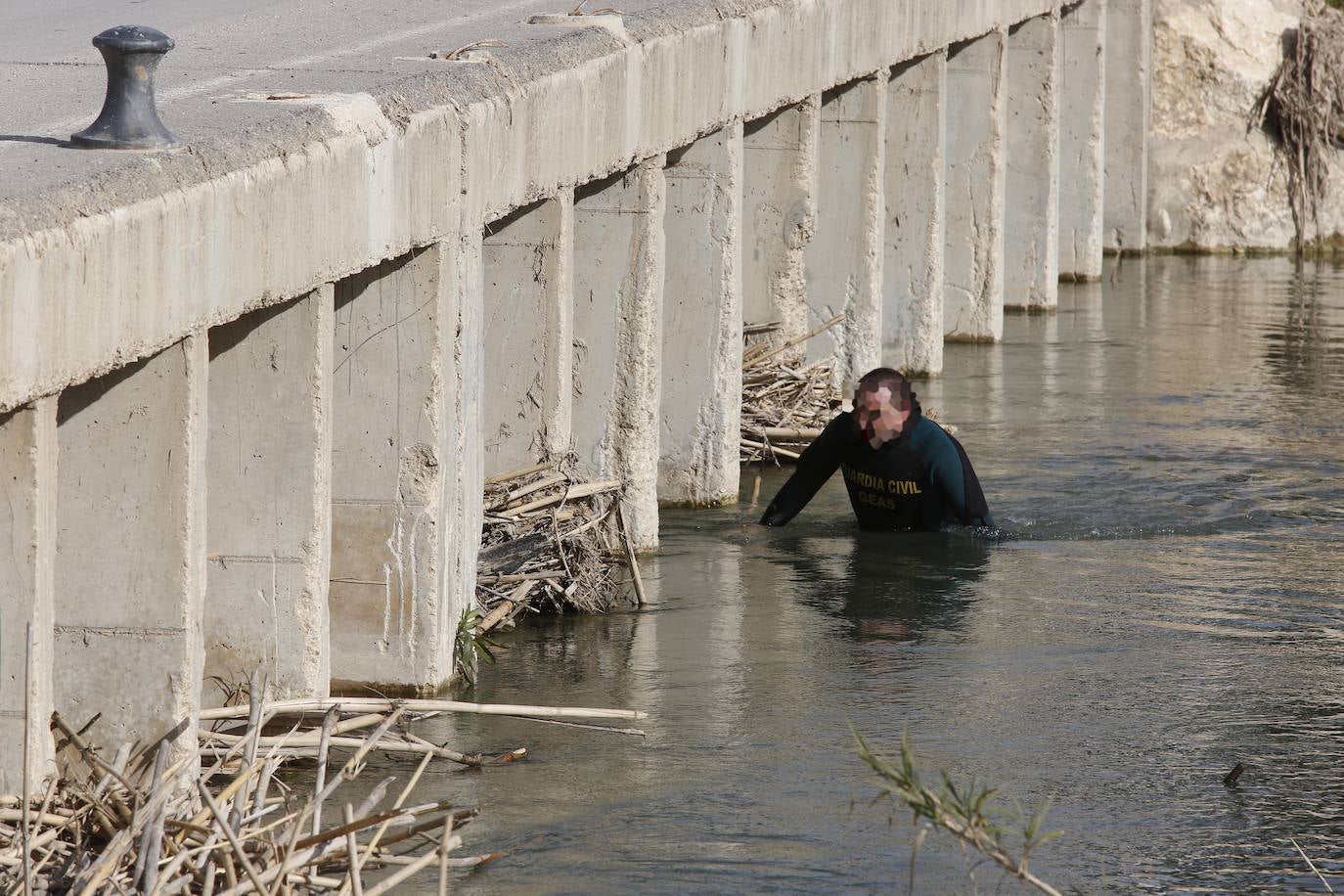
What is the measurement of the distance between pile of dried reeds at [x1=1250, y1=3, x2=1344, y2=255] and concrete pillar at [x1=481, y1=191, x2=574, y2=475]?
1643 cm

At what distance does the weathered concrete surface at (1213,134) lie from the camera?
24344 mm

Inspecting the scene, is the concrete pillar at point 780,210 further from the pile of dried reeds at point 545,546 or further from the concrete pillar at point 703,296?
the pile of dried reeds at point 545,546

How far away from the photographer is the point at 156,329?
19.3ft

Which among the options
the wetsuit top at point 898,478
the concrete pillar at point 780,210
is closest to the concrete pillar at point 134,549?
the wetsuit top at point 898,478

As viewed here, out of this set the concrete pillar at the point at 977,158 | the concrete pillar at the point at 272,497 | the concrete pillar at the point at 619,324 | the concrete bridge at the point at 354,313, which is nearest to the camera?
the concrete bridge at the point at 354,313

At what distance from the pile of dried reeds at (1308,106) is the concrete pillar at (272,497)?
1884 centimetres

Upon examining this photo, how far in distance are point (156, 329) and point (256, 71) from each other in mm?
2543

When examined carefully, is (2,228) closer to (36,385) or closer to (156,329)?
(36,385)

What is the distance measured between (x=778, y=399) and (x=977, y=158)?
15.3 feet

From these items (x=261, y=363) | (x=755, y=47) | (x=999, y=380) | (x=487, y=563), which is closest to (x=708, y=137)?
(x=755, y=47)

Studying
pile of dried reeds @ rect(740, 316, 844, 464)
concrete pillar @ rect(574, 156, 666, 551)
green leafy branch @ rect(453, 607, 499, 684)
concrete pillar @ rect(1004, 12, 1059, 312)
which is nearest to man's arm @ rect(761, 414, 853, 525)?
concrete pillar @ rect(574, 156, 666, 551)

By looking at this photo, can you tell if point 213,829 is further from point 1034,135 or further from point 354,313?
point 1034,135

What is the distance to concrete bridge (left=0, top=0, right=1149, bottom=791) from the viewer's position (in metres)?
5.75

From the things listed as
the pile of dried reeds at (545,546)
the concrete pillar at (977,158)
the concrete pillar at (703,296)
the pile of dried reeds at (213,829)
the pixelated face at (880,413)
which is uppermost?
the concrete pillar at (977,158)
